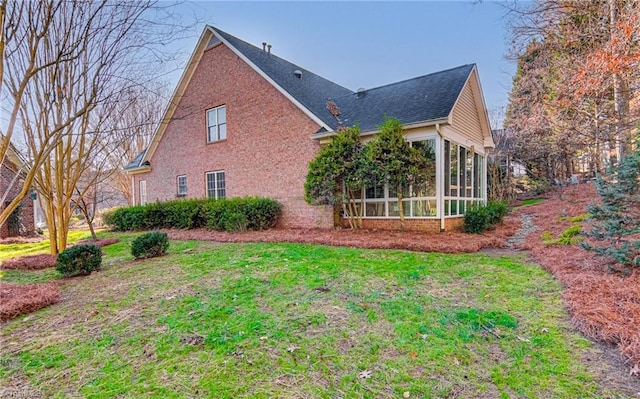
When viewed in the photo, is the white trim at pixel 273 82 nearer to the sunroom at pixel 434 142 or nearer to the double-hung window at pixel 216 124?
the sunroom at pixel 434 142

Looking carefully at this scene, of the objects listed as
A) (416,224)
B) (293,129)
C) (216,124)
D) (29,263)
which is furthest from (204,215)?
(416,224)

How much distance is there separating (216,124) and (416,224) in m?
9.90

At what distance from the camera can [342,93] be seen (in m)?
16.5

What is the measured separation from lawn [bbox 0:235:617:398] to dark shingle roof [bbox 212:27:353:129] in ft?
24.6

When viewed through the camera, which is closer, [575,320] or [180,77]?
[575,320]

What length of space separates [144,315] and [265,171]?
9210 millimetres

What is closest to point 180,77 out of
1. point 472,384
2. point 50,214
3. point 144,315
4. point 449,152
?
point 50,214

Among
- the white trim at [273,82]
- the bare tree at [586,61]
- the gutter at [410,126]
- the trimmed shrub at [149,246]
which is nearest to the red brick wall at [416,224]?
the gutter at [410,126]

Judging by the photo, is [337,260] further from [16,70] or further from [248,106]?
[248,106]

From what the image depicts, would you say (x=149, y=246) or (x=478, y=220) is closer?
(x=149, y=246)

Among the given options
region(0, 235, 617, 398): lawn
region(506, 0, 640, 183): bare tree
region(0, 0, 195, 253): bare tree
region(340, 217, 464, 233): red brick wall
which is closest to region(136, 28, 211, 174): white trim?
region(0, 0, 195, 253): bare tree

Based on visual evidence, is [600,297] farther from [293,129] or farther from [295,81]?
[295,81]

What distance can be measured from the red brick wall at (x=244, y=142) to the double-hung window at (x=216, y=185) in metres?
0.25

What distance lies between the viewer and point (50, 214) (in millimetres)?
8219
